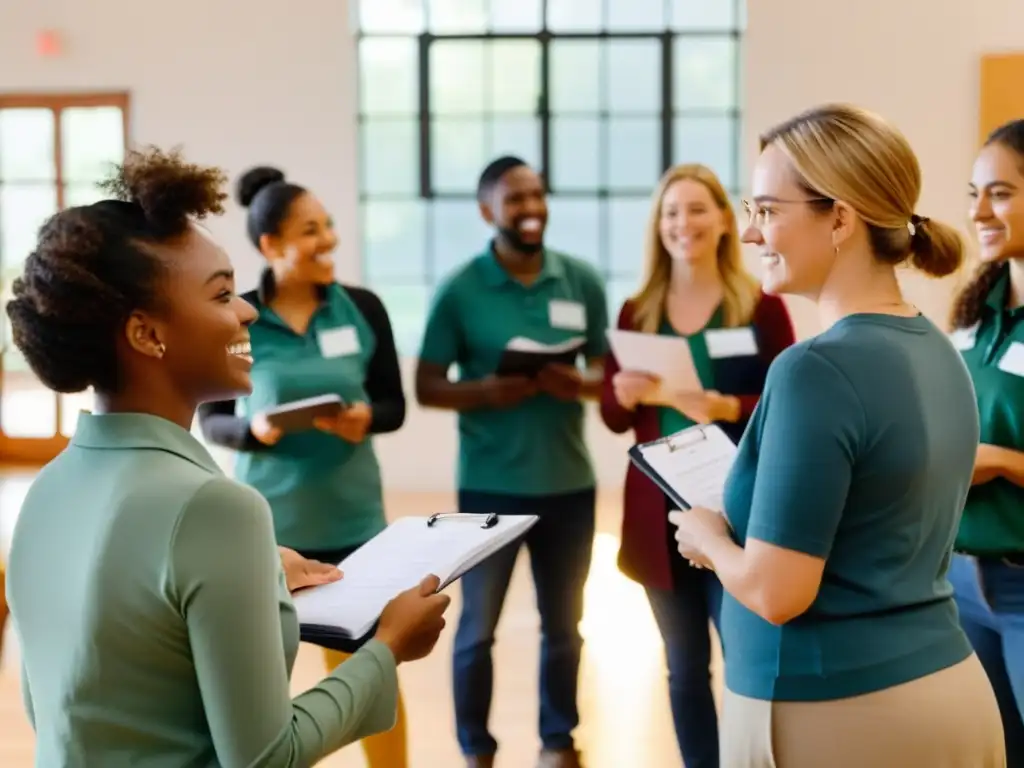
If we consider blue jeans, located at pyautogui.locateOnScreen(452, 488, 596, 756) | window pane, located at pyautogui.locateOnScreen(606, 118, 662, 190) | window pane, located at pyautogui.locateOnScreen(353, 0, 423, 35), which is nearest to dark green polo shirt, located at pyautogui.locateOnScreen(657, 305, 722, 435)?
blue jeans, located at pyautogui.locateOnScreen(452, 488, 596, 756)

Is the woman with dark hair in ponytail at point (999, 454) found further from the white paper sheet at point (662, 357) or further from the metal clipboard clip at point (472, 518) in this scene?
the metal clipboard clip at point (472, 518)

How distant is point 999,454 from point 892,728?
788 mm

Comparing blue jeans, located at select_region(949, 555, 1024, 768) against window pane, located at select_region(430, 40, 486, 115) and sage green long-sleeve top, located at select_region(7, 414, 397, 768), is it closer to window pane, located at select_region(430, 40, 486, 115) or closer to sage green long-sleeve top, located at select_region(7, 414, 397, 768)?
sage green long-sleeve top, located at select_region(7, 414, 397, 768)

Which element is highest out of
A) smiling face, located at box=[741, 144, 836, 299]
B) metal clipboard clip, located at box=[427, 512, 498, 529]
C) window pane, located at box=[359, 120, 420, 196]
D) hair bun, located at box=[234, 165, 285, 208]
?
window pane, located at box=[359, 120, 420, 196]

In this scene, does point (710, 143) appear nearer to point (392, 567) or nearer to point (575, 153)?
point (575, 153)

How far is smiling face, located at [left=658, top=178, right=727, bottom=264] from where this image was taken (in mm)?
2691

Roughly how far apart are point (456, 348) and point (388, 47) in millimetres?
4525

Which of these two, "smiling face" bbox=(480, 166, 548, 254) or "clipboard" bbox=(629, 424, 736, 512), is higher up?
"smiling face" bbox=(480, 166, 548, 254)

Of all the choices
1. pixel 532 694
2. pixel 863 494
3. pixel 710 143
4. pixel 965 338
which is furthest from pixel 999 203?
pixel 710 143

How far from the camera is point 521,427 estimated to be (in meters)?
2.92

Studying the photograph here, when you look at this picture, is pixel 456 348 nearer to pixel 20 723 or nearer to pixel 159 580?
pixel 20 723

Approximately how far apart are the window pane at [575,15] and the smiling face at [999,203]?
5.14m

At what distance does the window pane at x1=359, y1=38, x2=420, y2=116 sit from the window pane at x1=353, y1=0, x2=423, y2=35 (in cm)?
7

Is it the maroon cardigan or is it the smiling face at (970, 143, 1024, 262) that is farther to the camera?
the maroon cardigan
